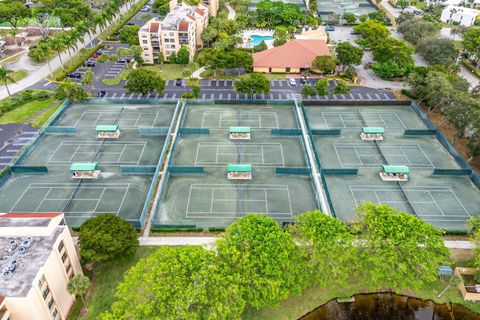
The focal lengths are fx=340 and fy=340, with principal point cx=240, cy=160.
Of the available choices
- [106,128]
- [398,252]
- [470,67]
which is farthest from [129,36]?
[470,67]

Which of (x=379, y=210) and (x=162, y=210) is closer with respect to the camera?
(x=379, y=210)

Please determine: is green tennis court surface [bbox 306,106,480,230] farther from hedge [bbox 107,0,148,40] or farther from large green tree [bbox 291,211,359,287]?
hedge [bbox 107,0,148,40]

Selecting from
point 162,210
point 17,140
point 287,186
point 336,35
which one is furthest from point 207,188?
point 336,35

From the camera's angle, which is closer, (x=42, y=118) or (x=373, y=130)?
(x=373, y=130)

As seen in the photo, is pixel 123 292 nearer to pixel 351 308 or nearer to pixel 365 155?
pixel 351 308

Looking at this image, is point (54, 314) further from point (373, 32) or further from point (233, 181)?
point (373, 32)
